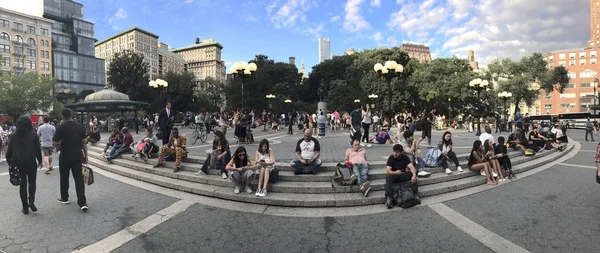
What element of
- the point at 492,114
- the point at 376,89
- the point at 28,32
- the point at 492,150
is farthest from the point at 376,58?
the point at 28,32

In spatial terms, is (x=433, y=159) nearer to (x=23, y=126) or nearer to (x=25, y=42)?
(x=23, y=126)

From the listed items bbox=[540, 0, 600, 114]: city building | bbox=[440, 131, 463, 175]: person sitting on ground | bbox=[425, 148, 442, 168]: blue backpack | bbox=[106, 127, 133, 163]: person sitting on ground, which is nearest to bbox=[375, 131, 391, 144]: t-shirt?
bbox=[440, 131, 463, 175]: person sitting on ground

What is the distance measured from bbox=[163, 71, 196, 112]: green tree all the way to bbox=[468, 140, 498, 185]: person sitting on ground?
136 feet

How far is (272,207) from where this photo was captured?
556cm

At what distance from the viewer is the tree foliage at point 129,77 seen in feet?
124

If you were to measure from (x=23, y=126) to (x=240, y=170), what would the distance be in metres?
3.83

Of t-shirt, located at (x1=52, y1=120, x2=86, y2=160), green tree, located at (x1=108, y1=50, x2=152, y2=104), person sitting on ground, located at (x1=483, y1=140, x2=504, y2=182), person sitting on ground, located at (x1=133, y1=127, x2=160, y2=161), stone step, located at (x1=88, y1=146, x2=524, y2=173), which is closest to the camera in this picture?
t-shirt, located at (x1=52, y1=120, x2=86, y2=160)

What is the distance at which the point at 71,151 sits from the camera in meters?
5.23

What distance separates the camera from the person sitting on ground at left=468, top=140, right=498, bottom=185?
23.3 feet

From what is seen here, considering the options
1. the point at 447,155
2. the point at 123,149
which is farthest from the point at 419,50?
the point at 123,149

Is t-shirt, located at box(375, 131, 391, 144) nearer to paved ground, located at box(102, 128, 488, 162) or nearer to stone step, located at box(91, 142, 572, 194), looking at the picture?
paved ground, located at box(102, 128, 488, 162)

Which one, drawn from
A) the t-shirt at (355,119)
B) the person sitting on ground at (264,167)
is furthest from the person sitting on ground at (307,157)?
the t-shirt at (355,119)

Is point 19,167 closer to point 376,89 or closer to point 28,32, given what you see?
point 376,89

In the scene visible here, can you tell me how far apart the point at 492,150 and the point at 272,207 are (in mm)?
5955
